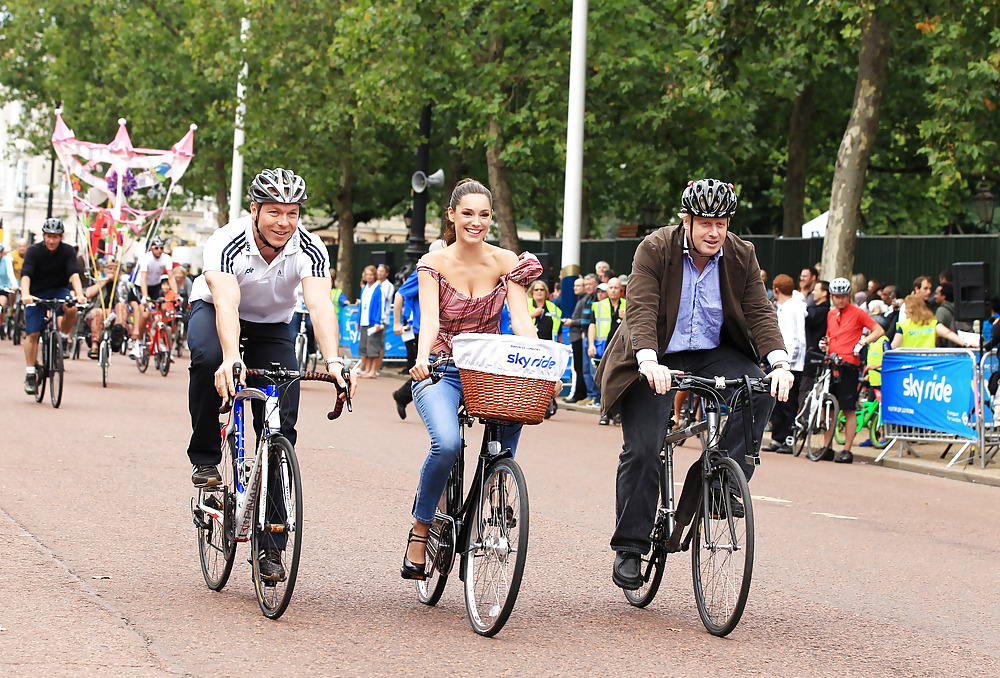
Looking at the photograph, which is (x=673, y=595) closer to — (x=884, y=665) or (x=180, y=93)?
(x=884, y=665)

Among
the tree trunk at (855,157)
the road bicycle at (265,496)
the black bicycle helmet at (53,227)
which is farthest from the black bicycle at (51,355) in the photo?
the tree trunk at (855,157)

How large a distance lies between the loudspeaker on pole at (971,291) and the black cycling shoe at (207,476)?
11.0 m

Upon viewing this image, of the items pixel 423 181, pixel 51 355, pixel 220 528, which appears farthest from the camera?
pixel 423 181

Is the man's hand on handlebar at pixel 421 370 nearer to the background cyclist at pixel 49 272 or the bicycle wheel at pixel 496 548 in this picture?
the bicycle wheel at pixel 496 548

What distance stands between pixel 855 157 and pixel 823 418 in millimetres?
7351

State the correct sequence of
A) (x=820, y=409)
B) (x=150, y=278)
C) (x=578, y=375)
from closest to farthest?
(x=820, y=409), (x=578, y=375), (x=150, y=278)

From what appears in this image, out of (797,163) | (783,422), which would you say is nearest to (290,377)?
(783,422)

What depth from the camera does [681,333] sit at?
6367 mm

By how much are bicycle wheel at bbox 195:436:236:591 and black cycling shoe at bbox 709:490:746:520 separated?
6.63ft

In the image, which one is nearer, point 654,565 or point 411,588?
point 654,565

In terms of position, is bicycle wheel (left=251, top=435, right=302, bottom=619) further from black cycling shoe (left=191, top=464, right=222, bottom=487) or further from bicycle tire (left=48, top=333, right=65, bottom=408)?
bicycle tire (left=48, top=333, right=65, bottom=408)

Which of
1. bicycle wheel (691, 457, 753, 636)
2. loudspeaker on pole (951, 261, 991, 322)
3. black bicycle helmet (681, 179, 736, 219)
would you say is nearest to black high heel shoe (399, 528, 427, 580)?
bicycle wheel (691, 457, 753, 636)

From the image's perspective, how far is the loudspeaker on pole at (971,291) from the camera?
613 inches

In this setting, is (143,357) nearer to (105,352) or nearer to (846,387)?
(105,352)
